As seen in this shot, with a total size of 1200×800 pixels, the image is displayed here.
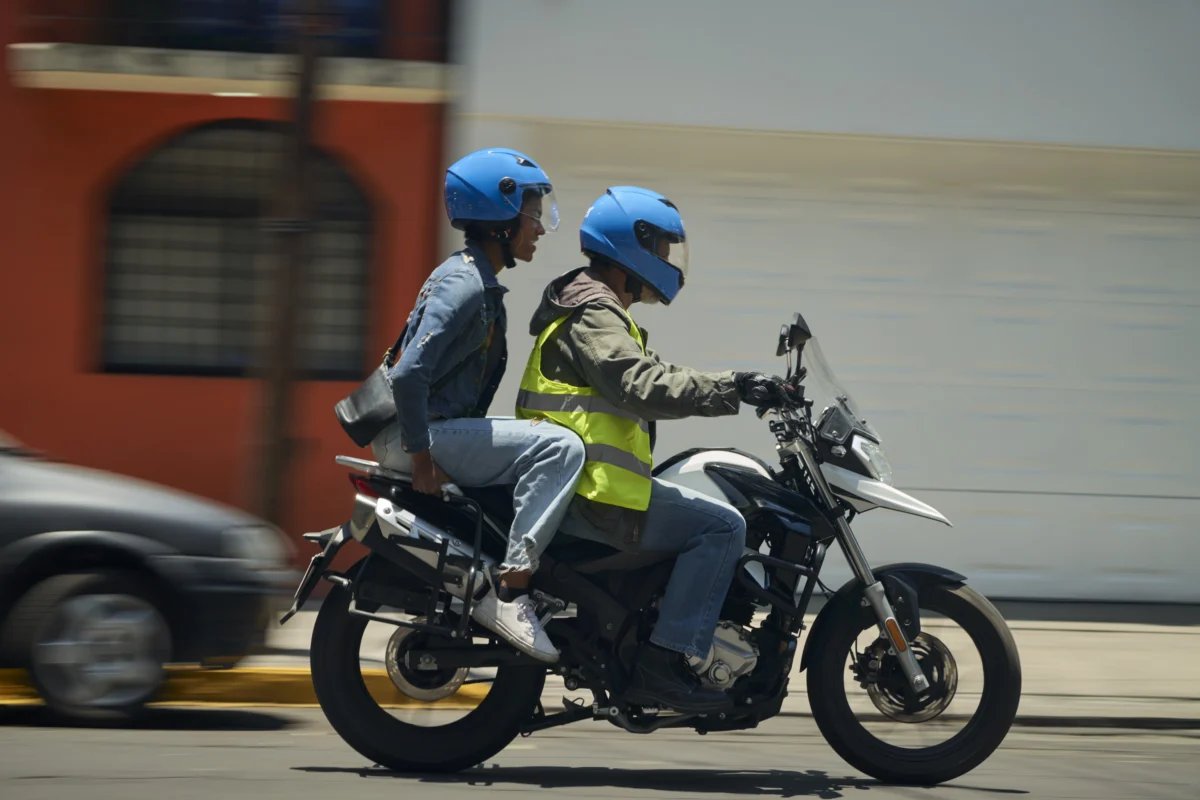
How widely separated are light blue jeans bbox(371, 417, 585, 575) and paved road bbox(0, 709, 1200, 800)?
0.84 meters

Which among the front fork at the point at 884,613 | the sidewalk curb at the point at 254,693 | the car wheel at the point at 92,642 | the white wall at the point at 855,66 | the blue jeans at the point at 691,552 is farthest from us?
the white wall at the point at 855,66

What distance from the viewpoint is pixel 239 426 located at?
9734mm

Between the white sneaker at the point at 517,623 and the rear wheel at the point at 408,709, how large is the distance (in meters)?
0.22

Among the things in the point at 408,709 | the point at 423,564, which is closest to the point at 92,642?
the point at 408,709

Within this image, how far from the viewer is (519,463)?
4.71 m

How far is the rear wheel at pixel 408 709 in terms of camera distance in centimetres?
486

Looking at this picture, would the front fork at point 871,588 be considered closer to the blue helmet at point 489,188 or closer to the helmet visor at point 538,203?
the helmet visor at point 538,203

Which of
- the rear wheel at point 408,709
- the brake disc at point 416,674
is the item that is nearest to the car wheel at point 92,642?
the rear wheel at point 408,709

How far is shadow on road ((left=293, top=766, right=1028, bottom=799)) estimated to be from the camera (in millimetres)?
4933

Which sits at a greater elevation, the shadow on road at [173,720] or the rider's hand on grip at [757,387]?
the rider's hand on grip at [757,387]

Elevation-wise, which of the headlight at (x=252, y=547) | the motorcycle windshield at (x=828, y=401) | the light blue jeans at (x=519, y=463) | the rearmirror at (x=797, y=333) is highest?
the rearmirror at (x=797, y=333)

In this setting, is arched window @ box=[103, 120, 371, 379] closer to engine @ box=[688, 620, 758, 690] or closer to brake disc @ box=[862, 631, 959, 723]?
engine @ box=[688, 620, 758, 690]

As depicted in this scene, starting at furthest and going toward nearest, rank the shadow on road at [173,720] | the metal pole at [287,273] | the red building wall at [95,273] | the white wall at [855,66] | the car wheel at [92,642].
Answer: the red building wall at [95,273] → the white wall at [855,66] → the metal pole at [287,273] → the shadow on road at [173,720] → the car wheel at [92,642]

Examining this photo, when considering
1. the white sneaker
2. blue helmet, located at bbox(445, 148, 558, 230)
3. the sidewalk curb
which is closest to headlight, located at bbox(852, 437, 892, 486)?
the white sneaker
